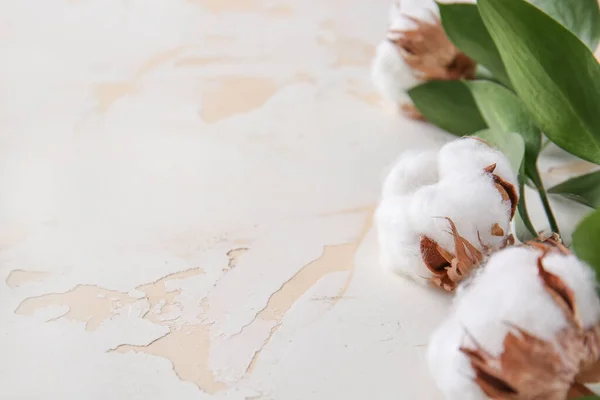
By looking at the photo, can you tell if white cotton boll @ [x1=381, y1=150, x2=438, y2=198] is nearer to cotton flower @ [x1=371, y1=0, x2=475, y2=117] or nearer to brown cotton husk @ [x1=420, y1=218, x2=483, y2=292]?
brown cotton husk @ [x1=420, y1=218, x2=483, y2=292]

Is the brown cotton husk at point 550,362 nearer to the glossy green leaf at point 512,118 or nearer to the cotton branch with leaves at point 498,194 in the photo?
the cotton branch with leaves at point 498,194

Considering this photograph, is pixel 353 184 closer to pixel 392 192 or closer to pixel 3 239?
pixel 392 192

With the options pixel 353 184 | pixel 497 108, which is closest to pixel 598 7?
pixel 497 108

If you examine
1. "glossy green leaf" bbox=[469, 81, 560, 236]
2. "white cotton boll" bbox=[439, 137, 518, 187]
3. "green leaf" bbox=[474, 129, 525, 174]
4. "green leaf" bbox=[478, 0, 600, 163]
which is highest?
"green leaf" bbox=[478, 0, 600, 163]

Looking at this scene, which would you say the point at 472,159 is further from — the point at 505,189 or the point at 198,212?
the point at 198,212

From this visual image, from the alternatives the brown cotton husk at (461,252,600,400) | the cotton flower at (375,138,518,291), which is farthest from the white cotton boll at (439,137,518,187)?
the brown cotton husk at (461,252,600,400)

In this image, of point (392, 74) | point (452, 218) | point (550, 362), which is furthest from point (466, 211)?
point (392, 74)

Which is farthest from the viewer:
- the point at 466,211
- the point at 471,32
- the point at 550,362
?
the point at 471,32

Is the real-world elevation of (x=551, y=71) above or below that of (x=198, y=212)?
above
